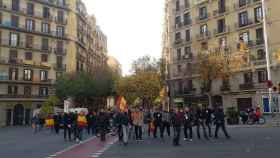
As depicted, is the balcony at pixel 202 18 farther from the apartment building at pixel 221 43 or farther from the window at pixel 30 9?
the window at pixel 30 9

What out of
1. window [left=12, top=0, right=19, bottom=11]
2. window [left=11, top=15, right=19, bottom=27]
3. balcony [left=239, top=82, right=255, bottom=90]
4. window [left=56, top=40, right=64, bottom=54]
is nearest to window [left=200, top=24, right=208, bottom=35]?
balcony [left=239, top=82, right=255, bottom=90]

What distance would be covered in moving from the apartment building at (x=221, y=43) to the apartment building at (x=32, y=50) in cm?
1918

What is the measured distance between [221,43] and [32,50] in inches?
1238

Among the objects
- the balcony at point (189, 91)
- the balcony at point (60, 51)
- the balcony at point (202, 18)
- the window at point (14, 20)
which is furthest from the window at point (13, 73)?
the balcony at point (202, 18)

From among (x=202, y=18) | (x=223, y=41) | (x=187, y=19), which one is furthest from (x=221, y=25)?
(x=187, y=19)

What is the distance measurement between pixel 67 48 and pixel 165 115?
145 ft

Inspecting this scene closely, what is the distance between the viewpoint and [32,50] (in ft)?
177

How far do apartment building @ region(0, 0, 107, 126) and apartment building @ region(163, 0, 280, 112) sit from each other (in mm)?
19183

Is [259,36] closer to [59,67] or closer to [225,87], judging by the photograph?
[225,87]

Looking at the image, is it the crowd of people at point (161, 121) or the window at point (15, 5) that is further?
the window at point (15, 5)

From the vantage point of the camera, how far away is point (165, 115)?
18.6 meters

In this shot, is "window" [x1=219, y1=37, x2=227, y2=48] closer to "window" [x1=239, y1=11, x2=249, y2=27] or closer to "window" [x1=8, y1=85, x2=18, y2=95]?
"window" [x1=239, y1=11, x2=249, y2=27]

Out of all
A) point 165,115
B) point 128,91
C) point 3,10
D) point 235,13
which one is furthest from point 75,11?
point 165,115

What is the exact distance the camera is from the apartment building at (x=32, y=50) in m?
50.5
